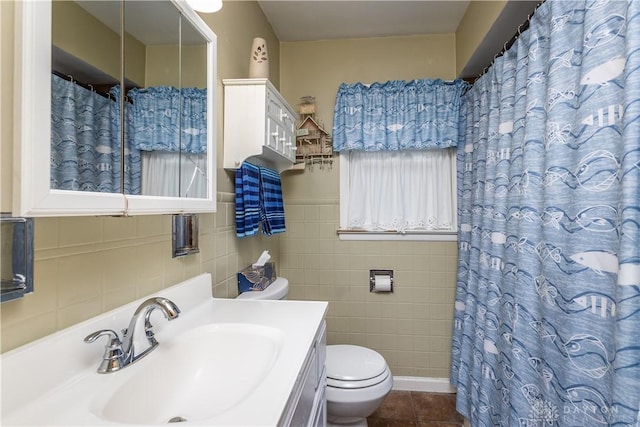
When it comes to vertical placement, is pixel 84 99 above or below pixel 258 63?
below

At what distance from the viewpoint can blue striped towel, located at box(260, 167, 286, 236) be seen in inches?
72.2

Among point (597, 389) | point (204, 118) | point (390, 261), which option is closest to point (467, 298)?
point (390, 261)

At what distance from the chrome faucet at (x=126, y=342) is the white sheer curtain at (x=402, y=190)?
71.9 inches

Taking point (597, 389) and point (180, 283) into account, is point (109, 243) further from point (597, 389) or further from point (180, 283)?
point (597, 389)

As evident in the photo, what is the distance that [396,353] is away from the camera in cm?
251

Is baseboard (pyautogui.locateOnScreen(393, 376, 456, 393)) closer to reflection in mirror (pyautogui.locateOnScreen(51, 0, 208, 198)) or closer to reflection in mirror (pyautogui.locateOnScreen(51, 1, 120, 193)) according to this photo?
reflection in mirror (pyautogui.locateOnScreen(51, 0, 208, 198))

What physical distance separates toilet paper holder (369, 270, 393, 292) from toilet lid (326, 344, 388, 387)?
1.84 ft

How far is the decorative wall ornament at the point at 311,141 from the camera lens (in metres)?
2.53

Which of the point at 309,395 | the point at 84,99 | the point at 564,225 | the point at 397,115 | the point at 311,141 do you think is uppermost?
the point at 397,115

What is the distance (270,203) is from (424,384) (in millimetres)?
1786

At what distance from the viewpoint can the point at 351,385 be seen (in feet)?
5.55

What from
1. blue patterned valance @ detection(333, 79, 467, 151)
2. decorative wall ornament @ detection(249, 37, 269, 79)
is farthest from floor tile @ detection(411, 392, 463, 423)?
decorative wall ornament @ detection(249, 37, 269, 79)

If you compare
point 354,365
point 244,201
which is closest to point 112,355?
point 244,201

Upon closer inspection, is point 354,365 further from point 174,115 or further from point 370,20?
point 370,20
